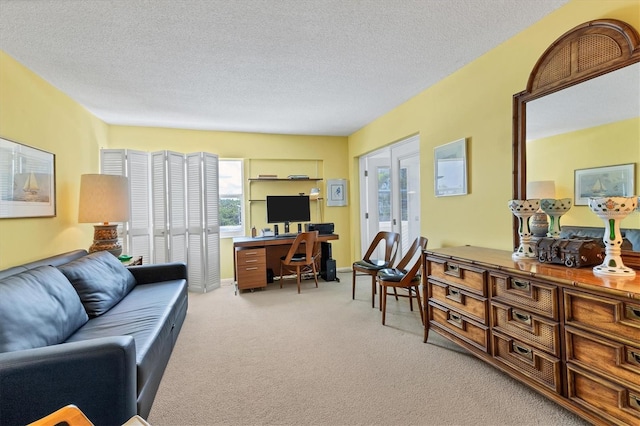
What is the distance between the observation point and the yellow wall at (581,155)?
5.56ft

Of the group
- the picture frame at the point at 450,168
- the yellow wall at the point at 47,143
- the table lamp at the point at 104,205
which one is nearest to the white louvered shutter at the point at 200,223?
the table lamp at the point at 104,205

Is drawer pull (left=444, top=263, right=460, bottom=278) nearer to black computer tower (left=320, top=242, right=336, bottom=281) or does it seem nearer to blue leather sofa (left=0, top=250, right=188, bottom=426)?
blue leather sofa (left=0, top=250, right=188, bottom=426)

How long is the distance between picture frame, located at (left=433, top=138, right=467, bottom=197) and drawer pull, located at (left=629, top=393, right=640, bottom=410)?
5.98ft

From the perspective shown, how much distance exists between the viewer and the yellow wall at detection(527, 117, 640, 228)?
169 centimetres

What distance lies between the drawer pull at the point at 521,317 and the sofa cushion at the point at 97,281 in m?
2.88

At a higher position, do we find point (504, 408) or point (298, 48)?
point (298, 48)

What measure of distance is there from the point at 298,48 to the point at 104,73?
6.16 ft

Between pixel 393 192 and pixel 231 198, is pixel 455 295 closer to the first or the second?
pixel 393 192

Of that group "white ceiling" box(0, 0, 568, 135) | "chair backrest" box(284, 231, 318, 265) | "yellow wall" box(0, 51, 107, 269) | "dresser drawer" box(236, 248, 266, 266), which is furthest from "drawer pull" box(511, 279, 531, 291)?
"yellow wall" box(0, 51, 107, 269)

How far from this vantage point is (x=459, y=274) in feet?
7.28

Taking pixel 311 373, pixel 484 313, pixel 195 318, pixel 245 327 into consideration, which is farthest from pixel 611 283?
pixel 195 318

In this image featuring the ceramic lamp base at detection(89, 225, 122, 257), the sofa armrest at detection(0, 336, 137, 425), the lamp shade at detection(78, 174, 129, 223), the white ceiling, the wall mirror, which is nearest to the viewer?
the sofa armrest at detection(0, 336, 137, 425)

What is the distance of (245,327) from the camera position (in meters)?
3.00

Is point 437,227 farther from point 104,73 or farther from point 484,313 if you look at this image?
point 104,73
